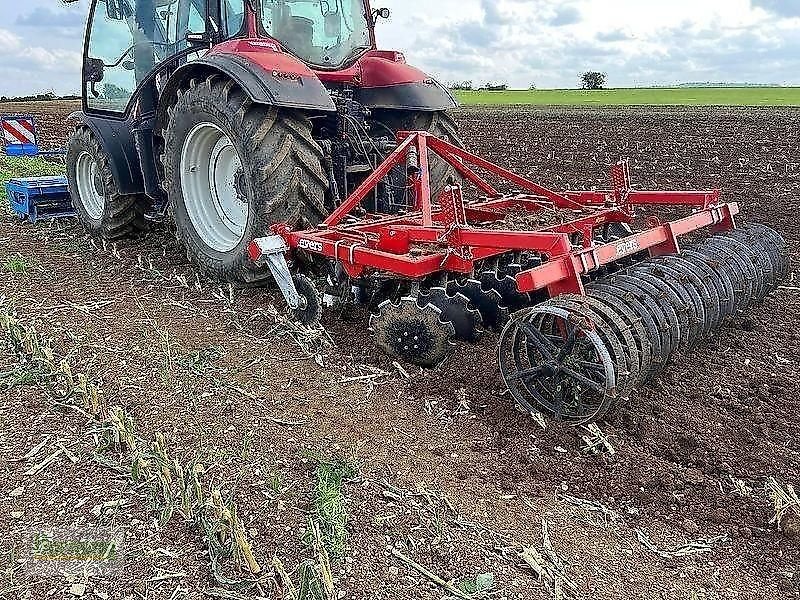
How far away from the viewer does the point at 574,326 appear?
307 centimetres

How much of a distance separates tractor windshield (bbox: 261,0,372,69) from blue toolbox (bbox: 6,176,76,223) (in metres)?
3.28

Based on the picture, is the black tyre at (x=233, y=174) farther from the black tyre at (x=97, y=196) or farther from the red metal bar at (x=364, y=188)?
the black tyre at (x=97, y=196)

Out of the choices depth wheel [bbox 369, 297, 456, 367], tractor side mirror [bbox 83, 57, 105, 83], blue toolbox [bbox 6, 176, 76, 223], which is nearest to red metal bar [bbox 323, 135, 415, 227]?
depth wheel [bbox 369, 297, 456, 367]

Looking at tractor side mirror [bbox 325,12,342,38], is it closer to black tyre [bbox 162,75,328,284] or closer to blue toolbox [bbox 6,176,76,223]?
black tyre [bbox 162,75,328,284]

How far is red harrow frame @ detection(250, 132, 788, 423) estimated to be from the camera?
3100 millimetres

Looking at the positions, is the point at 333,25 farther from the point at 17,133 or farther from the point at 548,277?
the point at 17,133

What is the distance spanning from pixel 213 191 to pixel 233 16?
114 cm

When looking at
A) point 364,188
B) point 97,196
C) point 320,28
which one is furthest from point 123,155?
point 364,188

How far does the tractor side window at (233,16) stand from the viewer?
4883 mm

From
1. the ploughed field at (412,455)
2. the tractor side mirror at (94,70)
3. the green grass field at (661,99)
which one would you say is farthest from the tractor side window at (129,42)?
the green grass field at (661,99)

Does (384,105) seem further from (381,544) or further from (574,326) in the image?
(381,544)

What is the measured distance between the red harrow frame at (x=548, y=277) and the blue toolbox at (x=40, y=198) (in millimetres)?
3772

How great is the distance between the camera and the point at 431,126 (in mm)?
5398

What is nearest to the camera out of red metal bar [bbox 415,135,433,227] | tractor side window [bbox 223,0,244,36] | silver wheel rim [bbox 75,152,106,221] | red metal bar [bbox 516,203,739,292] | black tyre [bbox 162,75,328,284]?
red metal bar [bbox 516,203,739,292]
